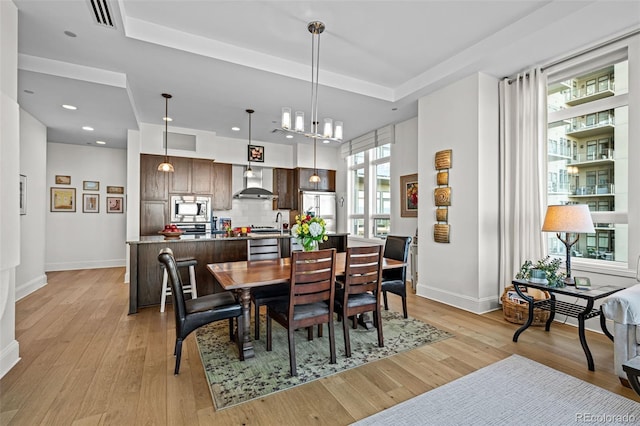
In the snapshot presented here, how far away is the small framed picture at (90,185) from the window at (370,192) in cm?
563

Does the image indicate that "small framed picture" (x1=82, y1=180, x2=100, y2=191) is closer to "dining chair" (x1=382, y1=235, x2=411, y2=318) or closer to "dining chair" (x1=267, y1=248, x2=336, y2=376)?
"dining chair" (x1=267, y1=248, x2=336, y2=376)

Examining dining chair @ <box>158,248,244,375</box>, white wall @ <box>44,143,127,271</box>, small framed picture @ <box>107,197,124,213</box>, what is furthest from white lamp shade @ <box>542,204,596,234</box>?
small framed picture @ <box>107,197,124,213</box>

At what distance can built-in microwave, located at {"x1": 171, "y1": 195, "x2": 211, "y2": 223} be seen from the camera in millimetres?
6031

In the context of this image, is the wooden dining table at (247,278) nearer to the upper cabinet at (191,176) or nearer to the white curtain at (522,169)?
the white curtain at (522,169)

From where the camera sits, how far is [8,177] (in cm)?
228

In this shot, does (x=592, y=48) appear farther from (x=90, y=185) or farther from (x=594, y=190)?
(x=90, y=185)

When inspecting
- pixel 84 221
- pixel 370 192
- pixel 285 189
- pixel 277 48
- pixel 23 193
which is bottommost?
pixel 84 221

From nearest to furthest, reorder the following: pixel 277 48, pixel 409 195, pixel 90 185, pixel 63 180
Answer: pixel 277 48 → pixel 409 195 → pixel 63 180 → pixel 90 185

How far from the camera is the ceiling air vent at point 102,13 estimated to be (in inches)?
94.9

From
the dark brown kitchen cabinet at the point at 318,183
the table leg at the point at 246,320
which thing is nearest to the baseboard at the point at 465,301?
the table leg at the point at 246,320

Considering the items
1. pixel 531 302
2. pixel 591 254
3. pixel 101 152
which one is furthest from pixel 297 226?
pixel 101 152

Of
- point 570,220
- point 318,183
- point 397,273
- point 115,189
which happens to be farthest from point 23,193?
point 570,220

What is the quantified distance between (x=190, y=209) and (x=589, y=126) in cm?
625

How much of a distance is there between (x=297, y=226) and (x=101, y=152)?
6.15m
